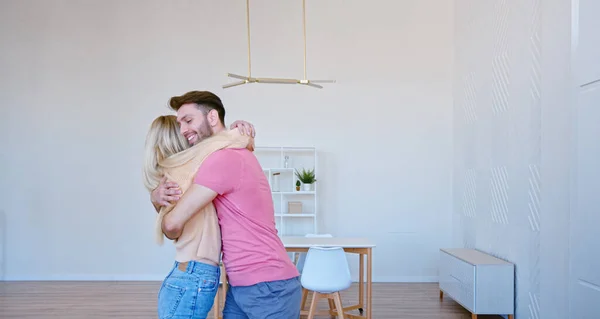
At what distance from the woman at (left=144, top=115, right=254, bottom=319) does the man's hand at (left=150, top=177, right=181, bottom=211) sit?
0.7 inches

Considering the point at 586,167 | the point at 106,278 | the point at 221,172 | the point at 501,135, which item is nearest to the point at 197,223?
the point at 221,172

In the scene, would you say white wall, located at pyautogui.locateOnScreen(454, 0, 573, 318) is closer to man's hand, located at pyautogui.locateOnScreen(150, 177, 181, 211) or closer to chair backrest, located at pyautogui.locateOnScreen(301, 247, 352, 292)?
chair backrest, located at pyautogui.locateOnScreen(301, 247, 352, 292)

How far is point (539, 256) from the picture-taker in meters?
3.97

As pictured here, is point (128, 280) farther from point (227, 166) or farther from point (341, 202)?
point (227, 166)

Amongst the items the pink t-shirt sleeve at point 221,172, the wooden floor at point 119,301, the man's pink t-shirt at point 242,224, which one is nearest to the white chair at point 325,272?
the wooden floor at point 119,301

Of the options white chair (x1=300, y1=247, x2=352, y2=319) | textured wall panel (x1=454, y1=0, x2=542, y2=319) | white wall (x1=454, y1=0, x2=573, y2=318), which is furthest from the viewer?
textured wall panel (x1=454, y1=0, x2=542, y2=319)

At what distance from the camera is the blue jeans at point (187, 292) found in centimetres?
136

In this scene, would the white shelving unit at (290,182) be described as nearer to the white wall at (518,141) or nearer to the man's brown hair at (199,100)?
the white wall at (518,141)

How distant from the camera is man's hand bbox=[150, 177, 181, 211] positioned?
142 cm

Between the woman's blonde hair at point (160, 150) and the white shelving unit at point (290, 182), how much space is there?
464 centimetres

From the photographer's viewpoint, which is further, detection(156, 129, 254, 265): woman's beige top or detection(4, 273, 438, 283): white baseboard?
detection(4, 273, 438, 283): white baseboard

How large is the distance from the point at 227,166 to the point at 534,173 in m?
3.40

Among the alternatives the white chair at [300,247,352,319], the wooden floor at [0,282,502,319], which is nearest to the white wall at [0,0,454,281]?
the wooden floor at [0,282,502,319]

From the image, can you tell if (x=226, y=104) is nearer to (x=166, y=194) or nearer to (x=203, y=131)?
(x=203, y=131)
